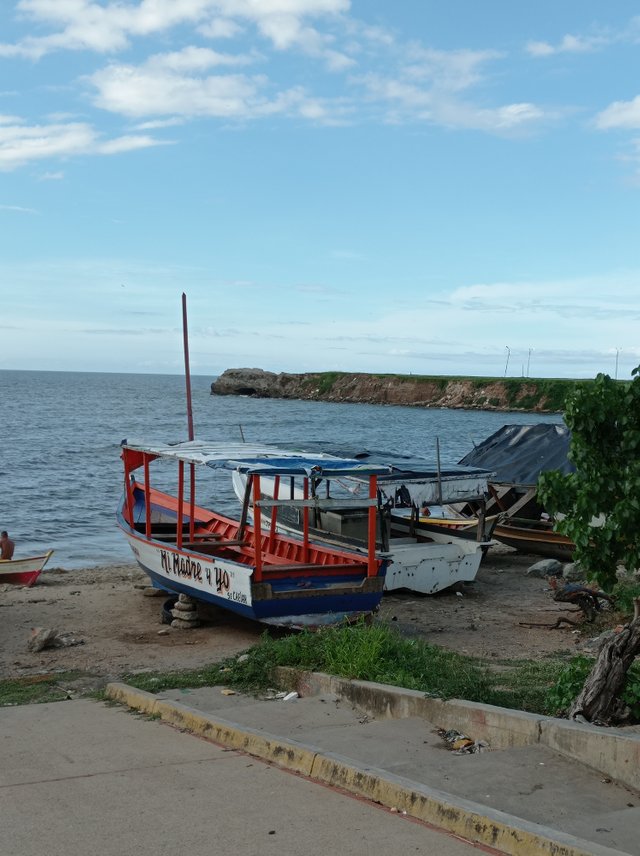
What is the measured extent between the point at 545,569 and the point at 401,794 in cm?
1355

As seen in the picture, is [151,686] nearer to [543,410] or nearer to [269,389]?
[543,410]

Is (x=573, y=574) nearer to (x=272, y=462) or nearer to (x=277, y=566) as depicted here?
(x=277, y=566)

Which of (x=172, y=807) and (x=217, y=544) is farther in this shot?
(x=217, y=544)

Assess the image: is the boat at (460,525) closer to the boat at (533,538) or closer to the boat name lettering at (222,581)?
the boat at (533,538)

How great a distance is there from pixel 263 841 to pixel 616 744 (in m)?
2.34

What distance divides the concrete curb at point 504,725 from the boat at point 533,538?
41.3 ft

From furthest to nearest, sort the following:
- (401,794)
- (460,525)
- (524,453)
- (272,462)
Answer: (524,453), (460,525), (272,462), (401,794)

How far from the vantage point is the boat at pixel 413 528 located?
15305mm

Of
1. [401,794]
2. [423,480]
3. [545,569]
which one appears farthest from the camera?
[545,569]

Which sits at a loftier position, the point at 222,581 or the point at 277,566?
the point at 277,566

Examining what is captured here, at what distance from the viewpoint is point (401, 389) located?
130m

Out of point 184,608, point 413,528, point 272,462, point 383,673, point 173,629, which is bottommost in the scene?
point 173,629

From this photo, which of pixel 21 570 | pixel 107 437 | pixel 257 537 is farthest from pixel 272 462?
pixel 107 437

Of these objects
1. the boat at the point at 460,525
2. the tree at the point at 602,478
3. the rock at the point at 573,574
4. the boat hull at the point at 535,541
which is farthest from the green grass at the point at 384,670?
the boat hull at the point at 535,541
